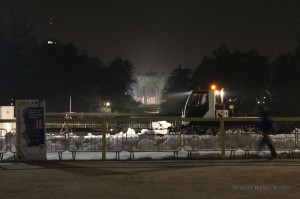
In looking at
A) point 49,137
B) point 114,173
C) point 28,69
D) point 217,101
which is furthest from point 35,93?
point 114,173

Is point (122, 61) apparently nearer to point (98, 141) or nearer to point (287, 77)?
point (287, 77)

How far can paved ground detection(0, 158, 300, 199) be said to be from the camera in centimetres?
1050

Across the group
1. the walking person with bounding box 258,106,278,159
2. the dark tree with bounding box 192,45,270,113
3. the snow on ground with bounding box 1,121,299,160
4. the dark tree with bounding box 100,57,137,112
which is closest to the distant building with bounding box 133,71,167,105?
the dark tree with bounding box 100,57,137,112

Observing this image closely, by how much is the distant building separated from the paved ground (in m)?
158

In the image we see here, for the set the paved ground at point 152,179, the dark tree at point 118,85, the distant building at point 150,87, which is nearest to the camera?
the paved ground at point 152,179

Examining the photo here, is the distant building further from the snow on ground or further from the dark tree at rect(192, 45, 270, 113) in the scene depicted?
the snow on ground

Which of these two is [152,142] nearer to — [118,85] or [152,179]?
[152,179]

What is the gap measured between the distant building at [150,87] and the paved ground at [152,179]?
15809cm

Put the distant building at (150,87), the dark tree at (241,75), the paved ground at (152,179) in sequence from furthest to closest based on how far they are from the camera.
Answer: the distant building at (150,87)
the dark tree at (241,75)
the paved ground at (152,179)

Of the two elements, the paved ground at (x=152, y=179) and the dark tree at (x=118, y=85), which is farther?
the dark tree at (x=118, y=85)

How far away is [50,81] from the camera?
74250mm

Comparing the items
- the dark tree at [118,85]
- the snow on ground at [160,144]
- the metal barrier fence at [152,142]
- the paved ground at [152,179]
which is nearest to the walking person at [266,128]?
the paved ground at [152,179]

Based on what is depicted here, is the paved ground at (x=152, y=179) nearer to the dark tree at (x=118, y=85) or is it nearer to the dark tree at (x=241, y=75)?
the dark tree at (x=241, y=75)

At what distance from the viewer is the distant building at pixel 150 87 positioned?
17562cm
